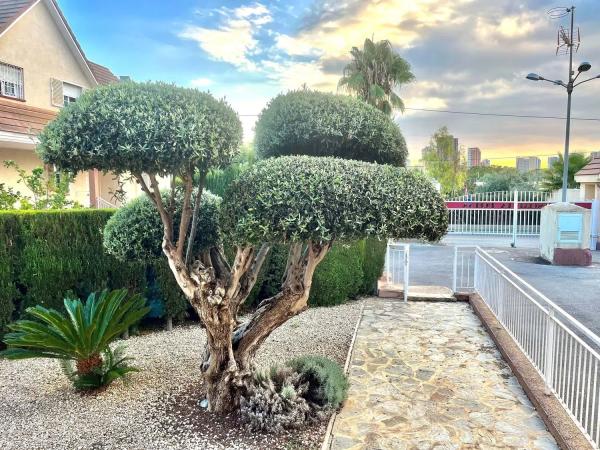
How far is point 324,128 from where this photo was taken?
358 cm

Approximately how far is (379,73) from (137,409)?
16.0 metres

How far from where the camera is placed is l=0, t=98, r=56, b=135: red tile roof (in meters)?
9.35

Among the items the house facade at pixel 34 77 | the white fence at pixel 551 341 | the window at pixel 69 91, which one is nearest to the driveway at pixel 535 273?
the white fence at pixel 551 341

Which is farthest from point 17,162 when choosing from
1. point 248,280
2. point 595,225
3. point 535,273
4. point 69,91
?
point 595,225

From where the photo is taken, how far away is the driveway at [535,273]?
7499 mm

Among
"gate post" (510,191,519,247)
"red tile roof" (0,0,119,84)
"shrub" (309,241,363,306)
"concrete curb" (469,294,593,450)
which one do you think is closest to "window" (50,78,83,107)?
"red tile roof" (0,0,119,84)

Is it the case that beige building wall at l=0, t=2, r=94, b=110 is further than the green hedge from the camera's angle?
Yes

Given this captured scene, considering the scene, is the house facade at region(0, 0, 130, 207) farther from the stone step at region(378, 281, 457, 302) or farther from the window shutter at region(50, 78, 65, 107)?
the stone step at region(378, 281, 457, 302)

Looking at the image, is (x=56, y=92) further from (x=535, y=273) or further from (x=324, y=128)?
(x=535, y=273)

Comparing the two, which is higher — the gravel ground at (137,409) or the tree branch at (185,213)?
the tree branch at (185,213)

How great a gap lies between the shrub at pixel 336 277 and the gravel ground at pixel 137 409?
2.01 m

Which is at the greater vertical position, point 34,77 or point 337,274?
point 34,77

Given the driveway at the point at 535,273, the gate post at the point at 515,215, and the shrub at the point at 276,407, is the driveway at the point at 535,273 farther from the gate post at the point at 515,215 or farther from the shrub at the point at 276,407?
the shrub at the point at 276,407

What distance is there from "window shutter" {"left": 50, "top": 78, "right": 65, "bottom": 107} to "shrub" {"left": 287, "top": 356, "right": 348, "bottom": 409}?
11908 mm
